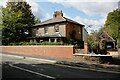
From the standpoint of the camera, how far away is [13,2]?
56969 millimetres

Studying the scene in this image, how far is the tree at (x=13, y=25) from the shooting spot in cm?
4760

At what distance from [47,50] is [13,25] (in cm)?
2145

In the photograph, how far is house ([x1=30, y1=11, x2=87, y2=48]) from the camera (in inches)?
1631

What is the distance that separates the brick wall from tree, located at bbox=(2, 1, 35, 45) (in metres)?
9.09

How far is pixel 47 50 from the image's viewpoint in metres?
31.2

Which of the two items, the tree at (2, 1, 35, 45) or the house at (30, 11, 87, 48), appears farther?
the tree at (2, 1, 35, 45)

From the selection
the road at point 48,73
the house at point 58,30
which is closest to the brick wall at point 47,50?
the house at point 58,30

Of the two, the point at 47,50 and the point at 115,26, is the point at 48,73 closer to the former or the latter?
the point at 47,50

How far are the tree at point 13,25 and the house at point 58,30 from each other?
458 cm

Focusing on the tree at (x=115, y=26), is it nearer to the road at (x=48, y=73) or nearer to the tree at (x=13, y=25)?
the tree at (x=13, y=25)

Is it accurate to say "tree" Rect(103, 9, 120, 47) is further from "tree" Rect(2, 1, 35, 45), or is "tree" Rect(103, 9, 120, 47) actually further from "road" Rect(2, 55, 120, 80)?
"road" Rect(2, 55, 120, 80)

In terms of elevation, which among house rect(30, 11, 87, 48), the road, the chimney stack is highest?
the chimney stack

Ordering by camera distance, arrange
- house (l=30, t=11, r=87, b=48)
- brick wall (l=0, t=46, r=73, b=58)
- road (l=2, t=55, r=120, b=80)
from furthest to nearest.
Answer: house (l=30, t=11, r=87, b=48)
brick wall (l=0, t=46, r=73, b=58)
road (l=2, t=55, r=120, b=80)

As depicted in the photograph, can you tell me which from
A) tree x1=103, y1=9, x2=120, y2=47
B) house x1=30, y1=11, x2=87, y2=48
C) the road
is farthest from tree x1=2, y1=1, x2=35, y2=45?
the road
